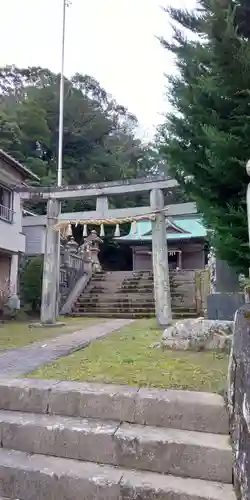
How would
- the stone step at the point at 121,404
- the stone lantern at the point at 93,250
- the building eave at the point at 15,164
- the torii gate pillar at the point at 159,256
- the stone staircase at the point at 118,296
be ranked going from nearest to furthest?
the stone step at the point at 121,404
the torii gate pillar at the point at 159,256
the building eave at the point at 15,164
the stone staircase at the point at 118,296
the stone lantern at the point at 93,250

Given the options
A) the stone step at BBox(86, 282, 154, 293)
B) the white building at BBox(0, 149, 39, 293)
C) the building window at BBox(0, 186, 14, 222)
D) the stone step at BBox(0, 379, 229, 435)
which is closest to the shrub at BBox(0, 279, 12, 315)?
the white building at BBox(0, 149, 39, 293)

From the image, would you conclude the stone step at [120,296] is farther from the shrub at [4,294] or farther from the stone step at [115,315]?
the shrub at [4,294]

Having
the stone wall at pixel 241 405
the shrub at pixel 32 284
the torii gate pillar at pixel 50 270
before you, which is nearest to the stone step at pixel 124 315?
the shrub at pixel 32 284

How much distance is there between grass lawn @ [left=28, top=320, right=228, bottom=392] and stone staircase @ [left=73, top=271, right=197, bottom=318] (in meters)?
8.03

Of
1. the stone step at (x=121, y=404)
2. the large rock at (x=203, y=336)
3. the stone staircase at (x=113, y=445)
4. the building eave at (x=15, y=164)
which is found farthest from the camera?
the building eave at (x=15, y=164)

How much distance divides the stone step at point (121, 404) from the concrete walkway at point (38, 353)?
605 millimetres

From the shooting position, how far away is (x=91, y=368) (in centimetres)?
400

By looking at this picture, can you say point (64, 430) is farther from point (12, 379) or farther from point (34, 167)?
point (34, 167)

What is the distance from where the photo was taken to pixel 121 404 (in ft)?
9.57

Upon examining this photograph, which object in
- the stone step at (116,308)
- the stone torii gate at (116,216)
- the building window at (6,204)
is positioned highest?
the building window at (6,204)

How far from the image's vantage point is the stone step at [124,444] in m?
2.41

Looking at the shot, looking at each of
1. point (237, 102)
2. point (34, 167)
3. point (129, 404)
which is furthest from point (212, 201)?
point (34, 167)

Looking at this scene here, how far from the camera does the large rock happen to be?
4793 millimetres

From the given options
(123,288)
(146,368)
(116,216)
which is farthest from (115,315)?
(146,368)
